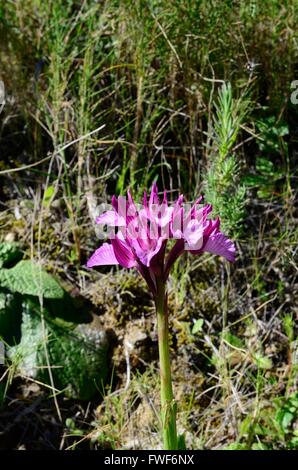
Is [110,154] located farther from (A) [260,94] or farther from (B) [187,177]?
(A) [260,94]

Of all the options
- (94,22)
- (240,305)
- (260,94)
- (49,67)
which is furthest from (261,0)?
(240,305)

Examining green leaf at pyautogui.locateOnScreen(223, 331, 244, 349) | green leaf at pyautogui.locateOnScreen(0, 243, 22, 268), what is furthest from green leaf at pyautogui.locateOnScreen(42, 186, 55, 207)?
green leaf at pyautogui.locateOnScreen(223, 331, 244, 349)

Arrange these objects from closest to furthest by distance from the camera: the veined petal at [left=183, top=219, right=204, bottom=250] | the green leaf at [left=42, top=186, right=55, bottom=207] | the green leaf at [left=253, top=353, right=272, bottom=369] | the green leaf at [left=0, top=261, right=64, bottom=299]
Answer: the veined petal at [left=183, top=219, right=204, bottom=250] → the green leaf at [left=253, top=353, right=272, bottom=369] → the green leaf at [left=0, top=261, right=64, bottom=299] → the green leaf at [left=42, top=186, right=55, bottom=207]

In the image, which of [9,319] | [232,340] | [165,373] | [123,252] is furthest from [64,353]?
[123,252]

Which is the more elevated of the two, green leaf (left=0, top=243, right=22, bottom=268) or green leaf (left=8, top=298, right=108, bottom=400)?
Result: green leaf (left=0, top=243, right=22, bottom=268)

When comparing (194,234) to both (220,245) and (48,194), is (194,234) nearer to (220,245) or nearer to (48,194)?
(220,245)

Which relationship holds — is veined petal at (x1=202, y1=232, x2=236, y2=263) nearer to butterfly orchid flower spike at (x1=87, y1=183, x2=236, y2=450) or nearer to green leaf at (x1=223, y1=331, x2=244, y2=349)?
butterfly orchid flower spike at (x1=87, y1=183, x2=236, y2=450)
